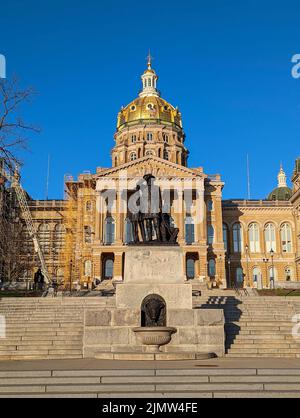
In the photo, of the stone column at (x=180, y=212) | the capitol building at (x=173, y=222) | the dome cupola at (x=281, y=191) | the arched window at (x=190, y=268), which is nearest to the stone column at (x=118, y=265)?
the capitol building at (x=173, y=222)

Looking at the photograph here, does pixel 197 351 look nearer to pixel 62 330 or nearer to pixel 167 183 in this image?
pixel 62 330

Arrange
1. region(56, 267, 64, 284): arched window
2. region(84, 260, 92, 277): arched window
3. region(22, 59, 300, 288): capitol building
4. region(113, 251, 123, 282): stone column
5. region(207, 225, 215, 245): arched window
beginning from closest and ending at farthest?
1. region(113, 251, 123, 282): stone column
2. region(22, 59, 300, 288): capitol building
3. region(84, 260, 92, 277): arched window
4. region(207, 225, 215, 245): arched window
5. region(56, 267, 64, 284): arched window

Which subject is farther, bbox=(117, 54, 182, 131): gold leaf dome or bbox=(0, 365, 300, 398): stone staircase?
bbox=(117, 54, 182, 131): gold leaf dome

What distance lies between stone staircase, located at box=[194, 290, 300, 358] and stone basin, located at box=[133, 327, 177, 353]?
2393 millimetres

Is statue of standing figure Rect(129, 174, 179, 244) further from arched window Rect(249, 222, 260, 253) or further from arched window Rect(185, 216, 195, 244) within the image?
arched window Rect(249, 222, 260, 253)

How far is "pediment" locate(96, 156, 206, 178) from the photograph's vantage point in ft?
206

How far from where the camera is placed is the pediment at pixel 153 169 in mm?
62781

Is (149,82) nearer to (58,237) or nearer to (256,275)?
(58,237)

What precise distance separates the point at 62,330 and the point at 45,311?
199 inches

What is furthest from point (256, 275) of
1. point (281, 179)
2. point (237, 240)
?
point (281, 179)

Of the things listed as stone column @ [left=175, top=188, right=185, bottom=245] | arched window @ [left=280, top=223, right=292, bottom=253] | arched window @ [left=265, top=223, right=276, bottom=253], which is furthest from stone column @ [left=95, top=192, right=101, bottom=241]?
arched window @ [left=280, top=223, right=292, bottom=253]

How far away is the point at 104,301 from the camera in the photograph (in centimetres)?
2691

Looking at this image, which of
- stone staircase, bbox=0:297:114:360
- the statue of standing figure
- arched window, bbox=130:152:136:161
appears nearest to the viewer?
stone staircase, bbox=0:297:114:360
